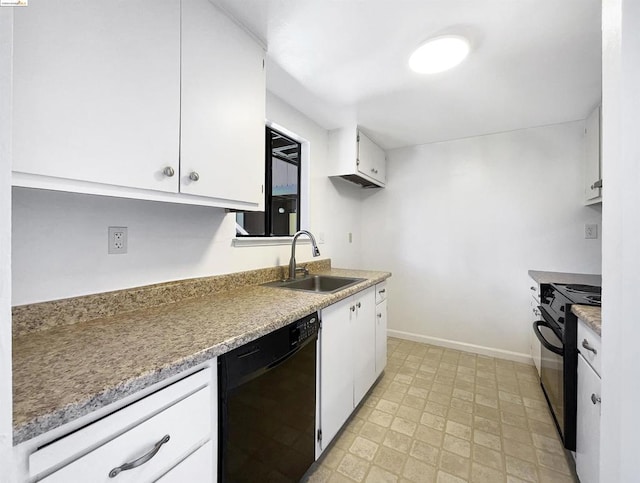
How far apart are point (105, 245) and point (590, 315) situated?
6.76ft

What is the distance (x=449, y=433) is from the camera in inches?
66.3

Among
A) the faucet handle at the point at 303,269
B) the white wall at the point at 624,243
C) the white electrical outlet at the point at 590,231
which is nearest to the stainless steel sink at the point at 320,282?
the faucet handle at the point at 303,269

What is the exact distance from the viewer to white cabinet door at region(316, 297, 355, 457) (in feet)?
4.65

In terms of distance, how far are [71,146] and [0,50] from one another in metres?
0.47

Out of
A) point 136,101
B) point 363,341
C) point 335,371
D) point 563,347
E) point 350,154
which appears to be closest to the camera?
point 136,101

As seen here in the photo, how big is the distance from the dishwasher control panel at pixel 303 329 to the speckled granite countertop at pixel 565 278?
6.14 feet

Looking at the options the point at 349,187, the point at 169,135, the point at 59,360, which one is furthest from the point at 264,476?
the point at 349,187

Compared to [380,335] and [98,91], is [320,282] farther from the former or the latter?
[98,91]

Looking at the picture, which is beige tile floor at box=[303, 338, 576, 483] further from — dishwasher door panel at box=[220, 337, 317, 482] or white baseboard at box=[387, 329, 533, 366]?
dishwasher door panel at box=[220, 337, 317, 482]

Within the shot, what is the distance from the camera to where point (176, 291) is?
1.31 m

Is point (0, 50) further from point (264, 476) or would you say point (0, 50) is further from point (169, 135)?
point (264, 476)

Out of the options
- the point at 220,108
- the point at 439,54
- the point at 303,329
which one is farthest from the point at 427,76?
the point at 303,329

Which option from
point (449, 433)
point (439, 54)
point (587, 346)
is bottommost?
point (449, 433)

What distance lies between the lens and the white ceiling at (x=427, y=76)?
48.3 inches
